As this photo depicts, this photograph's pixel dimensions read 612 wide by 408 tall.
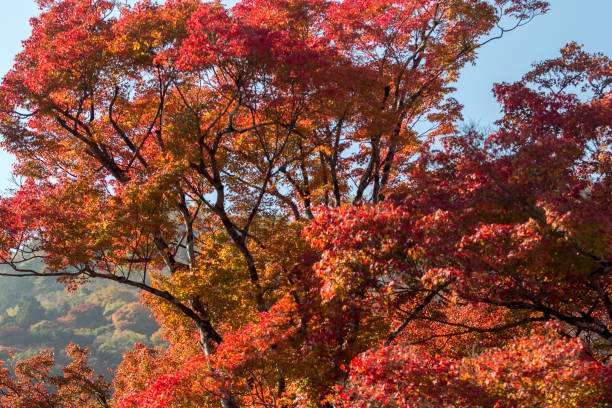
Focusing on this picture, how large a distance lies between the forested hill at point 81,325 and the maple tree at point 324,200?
354 ft

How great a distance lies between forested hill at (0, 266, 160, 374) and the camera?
112438 millimetres

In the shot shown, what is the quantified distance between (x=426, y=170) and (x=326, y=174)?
5952mm

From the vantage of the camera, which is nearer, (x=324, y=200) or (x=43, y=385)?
(x=324, y=200)

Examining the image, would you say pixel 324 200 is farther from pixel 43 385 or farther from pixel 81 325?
pixel 81 325

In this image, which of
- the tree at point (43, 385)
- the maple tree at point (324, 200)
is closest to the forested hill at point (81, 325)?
the tree at point (43, 385)

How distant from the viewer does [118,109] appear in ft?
43.3

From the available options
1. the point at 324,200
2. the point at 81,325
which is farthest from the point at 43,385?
the point at 81,325

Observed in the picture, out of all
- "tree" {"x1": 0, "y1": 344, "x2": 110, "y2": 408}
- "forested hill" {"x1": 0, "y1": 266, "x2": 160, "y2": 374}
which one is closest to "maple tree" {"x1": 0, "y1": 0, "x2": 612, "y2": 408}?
"tree" {"x1": 0, "y1": 344, "x2": 110, "y2": 408}

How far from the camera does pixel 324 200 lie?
14.7 metres

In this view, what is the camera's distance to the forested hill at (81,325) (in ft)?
369

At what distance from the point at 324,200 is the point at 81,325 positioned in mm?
136348

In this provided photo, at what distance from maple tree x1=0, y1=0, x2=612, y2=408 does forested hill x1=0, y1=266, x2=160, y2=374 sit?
10804cm

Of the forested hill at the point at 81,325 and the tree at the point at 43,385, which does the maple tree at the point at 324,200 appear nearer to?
the tree at the point at 43,385

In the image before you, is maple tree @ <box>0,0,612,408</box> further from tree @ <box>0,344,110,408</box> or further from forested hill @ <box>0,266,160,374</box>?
forested hill @ <box>0,266,160,374</box>
